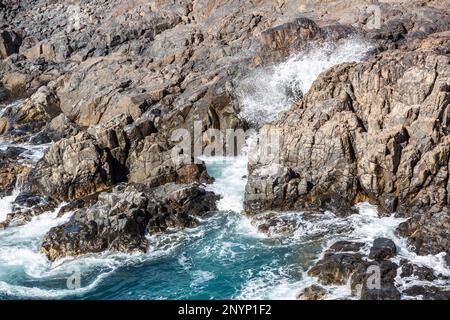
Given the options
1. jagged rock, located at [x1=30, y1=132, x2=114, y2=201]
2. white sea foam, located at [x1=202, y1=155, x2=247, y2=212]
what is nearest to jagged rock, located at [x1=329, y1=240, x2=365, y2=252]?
white sea foam, located at [x1=202, y1=155, x2=247, y2=212]

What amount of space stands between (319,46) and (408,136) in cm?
2226

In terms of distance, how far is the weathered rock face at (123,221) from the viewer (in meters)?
39.1

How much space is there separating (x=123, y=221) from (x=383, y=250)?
1839 centimetres

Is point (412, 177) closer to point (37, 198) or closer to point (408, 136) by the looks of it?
point (408, 136)

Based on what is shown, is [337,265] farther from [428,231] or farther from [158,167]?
[158,167]

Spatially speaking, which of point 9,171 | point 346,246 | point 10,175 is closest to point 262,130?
point 346,246

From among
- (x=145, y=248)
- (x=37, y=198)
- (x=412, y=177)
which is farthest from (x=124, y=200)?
(x=412, y=177)

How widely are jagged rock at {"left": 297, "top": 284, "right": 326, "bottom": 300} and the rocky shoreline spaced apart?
64 millimetres

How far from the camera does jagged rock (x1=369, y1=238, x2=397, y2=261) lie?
33.3 meters

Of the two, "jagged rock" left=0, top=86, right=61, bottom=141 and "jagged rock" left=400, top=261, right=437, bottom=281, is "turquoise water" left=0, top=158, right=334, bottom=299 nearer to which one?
"jagged rock" left=400, top=261, right=437, bottom=281

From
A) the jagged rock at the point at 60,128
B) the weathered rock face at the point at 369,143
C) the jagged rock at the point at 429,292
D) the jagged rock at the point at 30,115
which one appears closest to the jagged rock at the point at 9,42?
the jagged rock at the point at 30,115

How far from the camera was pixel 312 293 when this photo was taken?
31141mm

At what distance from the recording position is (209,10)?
262 ft

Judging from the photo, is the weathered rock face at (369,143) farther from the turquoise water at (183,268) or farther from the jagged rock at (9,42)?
the jagged rock at (9,42)
